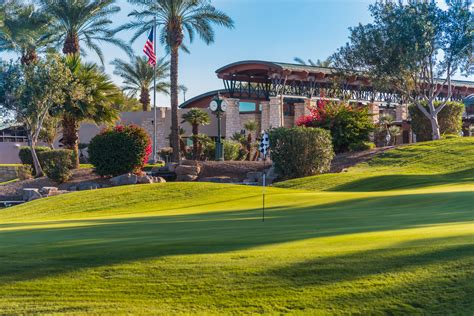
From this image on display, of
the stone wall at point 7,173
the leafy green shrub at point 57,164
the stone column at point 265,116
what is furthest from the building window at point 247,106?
the leafy green shrub at point 57,164

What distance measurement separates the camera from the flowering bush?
36.8 m

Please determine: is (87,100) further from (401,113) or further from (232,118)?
(401,113)

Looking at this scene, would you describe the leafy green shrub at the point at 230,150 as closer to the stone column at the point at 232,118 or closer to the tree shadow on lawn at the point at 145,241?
the stone column at the point at 232,118

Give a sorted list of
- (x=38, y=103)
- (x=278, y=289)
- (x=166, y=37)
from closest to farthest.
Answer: (x=278, y=289) < (x=38, y=103) < (x=166, y=37)

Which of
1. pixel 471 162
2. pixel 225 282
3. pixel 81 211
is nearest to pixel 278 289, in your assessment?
pixel 225 282

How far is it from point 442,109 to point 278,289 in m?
40.7

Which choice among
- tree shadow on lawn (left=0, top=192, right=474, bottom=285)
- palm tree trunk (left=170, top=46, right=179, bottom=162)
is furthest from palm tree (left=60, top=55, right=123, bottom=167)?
tree shadow on lawn (left=0, top=192, right=474, bottom=285)

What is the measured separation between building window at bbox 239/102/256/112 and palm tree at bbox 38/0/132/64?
1827 centimetres

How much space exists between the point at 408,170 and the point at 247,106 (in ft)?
102

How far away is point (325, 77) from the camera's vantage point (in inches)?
2359

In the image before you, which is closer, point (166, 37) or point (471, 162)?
point (471, 162)

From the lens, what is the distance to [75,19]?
41.6 metres

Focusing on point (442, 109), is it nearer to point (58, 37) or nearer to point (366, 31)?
point (366, 31)

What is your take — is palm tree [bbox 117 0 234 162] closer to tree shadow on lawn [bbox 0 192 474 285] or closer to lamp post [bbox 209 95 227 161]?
lamp post [bbox 209 95 227 161]
